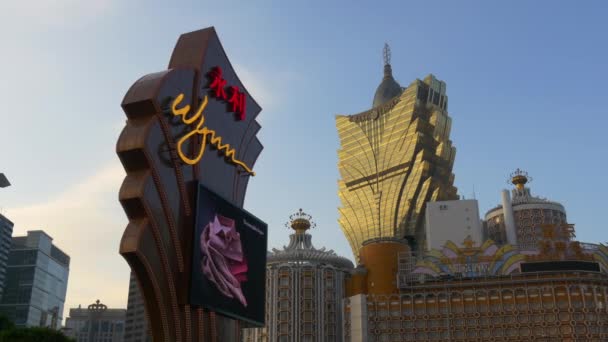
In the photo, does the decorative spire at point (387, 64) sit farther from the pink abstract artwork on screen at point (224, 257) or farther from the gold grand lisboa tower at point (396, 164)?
the pink abstract artwork on screen at point (224, 257)

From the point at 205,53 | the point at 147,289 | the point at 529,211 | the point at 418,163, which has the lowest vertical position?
the point at 147,289

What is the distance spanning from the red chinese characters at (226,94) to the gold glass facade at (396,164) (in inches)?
3604

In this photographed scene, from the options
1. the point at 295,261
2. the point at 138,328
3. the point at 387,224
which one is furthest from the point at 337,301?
the point at 138,328

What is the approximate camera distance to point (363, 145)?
154375 mm

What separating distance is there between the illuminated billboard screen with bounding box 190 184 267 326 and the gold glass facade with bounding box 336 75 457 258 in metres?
91.2

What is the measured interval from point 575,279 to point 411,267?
22.0 meters

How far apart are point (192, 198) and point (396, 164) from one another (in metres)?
104

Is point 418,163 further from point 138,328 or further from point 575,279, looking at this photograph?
point 138,328

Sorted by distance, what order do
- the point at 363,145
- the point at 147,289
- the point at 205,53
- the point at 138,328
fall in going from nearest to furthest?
the point at 147,289 < the point at 205,53 < the point at 363,145 < the point at 138,328

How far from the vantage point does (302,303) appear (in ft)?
343

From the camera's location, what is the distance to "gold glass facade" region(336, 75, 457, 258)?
146 metres

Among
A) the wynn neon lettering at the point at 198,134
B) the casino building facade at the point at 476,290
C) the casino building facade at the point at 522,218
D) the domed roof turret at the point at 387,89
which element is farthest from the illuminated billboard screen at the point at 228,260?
the domed roof turret at the point at 387,89

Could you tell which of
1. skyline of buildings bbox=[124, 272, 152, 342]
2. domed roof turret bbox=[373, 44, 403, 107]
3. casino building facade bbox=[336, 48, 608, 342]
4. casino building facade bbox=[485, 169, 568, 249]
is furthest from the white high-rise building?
skyline of buildings bbox=[124, 272, 152, 342]

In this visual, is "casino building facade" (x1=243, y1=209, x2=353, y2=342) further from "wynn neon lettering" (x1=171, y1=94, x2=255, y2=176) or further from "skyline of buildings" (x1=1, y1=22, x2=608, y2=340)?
"wynn neon lettering" (x1=171, y1=94, x2=255, y2=176)
